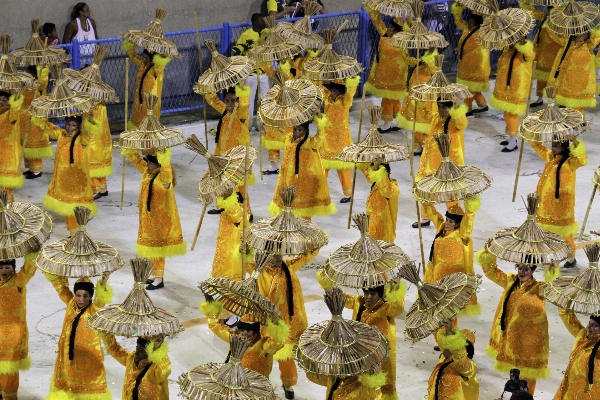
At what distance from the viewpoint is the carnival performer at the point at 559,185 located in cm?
1061

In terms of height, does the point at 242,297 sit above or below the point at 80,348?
above

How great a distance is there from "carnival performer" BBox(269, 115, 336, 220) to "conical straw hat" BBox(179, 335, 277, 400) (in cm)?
410

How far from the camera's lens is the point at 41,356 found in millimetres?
10047

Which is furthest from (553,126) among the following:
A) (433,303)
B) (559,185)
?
(433,303)

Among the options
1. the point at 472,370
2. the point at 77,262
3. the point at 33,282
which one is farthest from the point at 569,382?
the point at 33,282

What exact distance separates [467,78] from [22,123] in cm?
514

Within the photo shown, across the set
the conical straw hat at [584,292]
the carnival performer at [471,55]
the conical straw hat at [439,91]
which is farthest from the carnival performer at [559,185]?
the carnival performer at [471,55]

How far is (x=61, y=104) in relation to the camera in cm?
1138

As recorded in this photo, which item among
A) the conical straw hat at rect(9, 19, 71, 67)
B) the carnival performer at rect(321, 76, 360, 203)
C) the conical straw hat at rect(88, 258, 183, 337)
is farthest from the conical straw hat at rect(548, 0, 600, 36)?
the conical straw hat at rect(88, 258, 183, 337)

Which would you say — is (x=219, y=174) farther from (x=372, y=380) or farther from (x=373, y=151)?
(x=372, y=380)

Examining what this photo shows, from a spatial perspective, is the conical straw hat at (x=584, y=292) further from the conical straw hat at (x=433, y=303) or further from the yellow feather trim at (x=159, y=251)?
the yellow feather trim at (x=159, y=251)

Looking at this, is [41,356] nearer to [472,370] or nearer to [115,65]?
[472,370]

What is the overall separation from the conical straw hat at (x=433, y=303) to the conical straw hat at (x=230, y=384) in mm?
1115

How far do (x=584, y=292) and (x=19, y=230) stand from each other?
384 cm
